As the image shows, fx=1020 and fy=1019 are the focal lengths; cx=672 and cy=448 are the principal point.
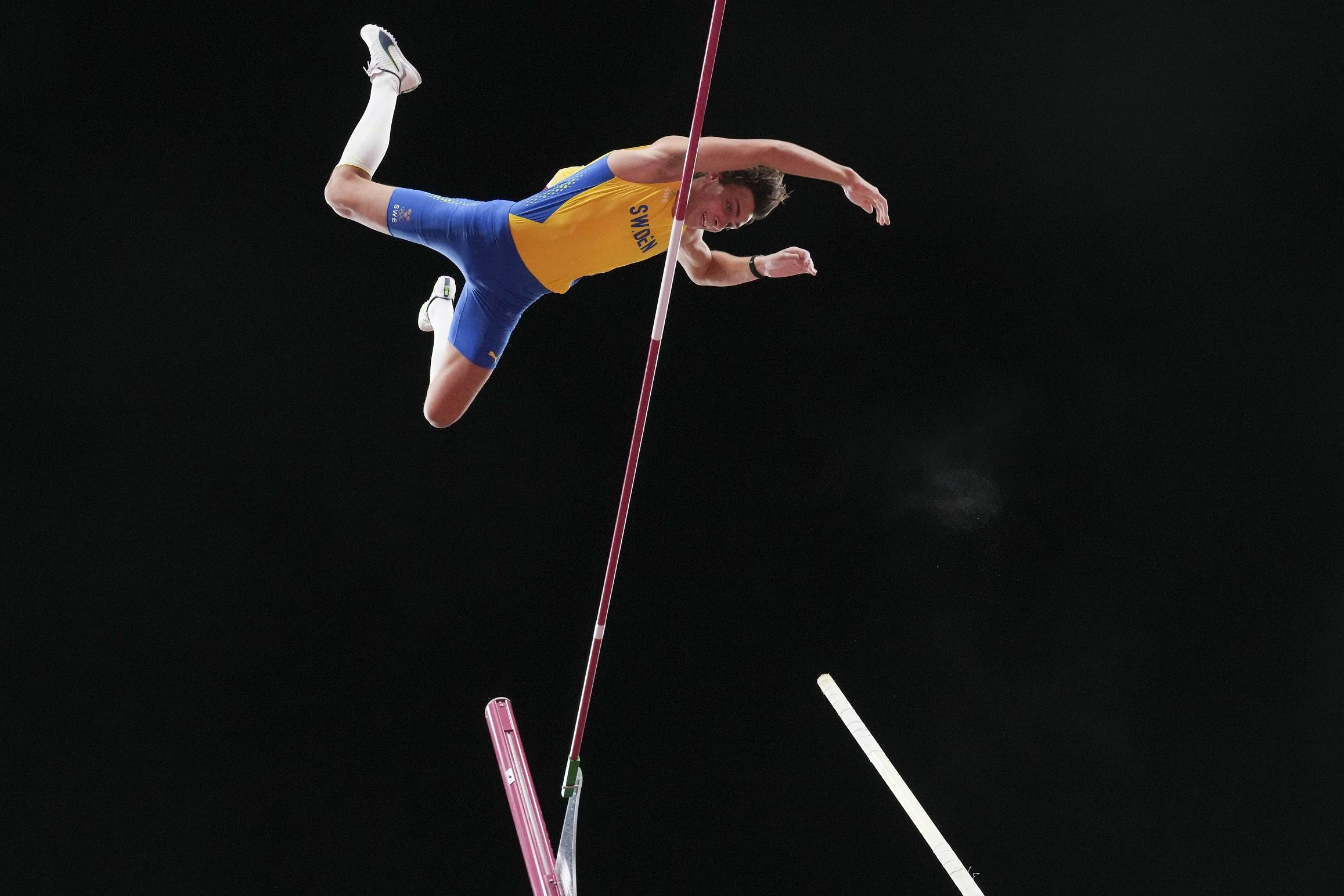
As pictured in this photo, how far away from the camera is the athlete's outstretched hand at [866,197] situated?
2.28m

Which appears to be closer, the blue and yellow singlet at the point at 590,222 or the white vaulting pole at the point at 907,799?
the blue and yellow singlet at the point at 590,222

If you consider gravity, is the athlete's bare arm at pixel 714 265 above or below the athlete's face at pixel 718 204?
below

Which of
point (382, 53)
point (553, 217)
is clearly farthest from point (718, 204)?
point (382, 53)

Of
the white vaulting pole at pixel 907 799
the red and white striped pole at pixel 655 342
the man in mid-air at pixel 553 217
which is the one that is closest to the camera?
the red and white striped pole at pixel 655 342

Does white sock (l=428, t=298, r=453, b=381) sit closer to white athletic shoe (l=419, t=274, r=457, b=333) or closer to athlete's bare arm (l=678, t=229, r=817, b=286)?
white athletic shoe (l=419, t=274, r=457, b=333)

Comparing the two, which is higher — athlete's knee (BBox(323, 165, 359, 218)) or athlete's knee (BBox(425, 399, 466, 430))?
athlete's knee (BBox(323, 165, 359, 218))

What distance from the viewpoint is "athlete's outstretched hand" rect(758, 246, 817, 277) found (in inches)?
110

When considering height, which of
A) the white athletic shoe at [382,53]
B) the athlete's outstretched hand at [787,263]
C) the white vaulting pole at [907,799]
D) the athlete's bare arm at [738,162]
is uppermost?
the white athletic shoe at [382,53]

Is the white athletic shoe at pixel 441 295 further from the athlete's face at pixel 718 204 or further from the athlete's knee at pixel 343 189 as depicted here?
the athlete's face at pixel 718 204

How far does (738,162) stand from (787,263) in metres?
0.51

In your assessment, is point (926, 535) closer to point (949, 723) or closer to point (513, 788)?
point (949, 723)

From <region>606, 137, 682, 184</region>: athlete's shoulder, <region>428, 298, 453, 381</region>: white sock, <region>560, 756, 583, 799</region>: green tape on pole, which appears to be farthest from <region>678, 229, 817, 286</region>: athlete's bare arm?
<region>560, 756, 583, 799</region>: green tape on pole

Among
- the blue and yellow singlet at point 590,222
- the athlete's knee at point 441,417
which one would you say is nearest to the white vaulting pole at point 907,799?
the athlete's knee at point 441,417

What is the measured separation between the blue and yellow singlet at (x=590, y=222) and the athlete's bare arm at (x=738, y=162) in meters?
0.06
